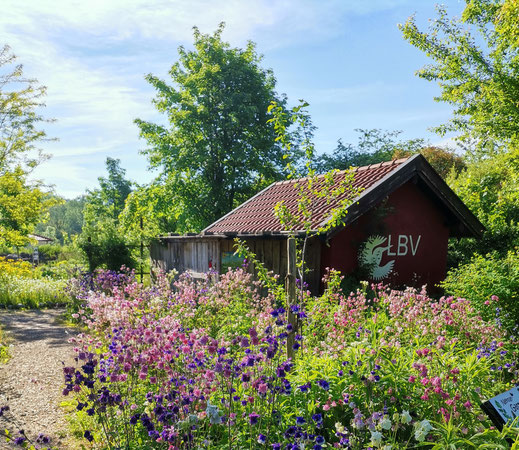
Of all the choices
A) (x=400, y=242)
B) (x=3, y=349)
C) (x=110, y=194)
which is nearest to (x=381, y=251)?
(x=400, y=242)

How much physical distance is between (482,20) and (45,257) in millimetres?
38616

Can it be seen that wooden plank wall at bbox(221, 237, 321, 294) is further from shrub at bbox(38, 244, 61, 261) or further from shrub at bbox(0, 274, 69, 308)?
shrub at bbox(38, 244, 61, 261)

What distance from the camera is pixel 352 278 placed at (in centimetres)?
1039

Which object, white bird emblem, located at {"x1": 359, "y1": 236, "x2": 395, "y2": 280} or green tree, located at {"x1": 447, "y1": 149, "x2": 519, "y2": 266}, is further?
green tree, located at {"x1": 447, "y1": 149, "x2": 519, "y2": 266}

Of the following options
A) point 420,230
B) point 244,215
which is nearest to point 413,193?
point 420,230

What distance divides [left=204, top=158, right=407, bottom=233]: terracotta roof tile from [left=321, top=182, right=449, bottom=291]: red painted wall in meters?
0.69

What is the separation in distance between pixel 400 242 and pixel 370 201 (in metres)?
2.25

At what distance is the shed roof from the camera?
10.2 metres

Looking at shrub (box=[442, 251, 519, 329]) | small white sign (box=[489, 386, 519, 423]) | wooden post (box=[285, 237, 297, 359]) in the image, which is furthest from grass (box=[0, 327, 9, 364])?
shrub (box=[442, 251, 519, 329])

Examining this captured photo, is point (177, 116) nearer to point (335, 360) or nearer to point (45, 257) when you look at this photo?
point (335, 360)

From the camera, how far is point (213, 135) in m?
23.5

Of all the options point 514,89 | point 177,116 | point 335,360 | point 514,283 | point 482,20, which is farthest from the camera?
point 177,116

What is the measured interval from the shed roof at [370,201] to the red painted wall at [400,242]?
0.45 m

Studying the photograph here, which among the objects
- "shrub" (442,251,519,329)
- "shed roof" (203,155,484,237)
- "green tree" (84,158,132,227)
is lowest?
"shrub" (442,251,519,329)
